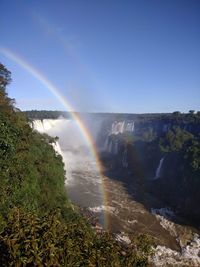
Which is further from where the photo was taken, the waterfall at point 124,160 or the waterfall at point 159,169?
the waterfall at point 124,160

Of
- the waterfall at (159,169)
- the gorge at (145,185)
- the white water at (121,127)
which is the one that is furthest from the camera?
the white water at (121,127)

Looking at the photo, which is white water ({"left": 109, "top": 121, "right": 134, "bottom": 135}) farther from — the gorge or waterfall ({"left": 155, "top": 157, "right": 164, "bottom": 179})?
waterfall ({"left": 155, "top": 157, "right": 164, "bottom": 179})

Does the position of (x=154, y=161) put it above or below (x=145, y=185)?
above

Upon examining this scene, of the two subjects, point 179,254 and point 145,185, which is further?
point 145,185

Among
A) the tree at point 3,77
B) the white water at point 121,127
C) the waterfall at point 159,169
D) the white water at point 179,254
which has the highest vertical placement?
the tree at point 3,77

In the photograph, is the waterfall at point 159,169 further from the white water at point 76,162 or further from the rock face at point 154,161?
the white water at point 76,162

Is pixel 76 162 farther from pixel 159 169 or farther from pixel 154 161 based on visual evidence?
pixel 159 169

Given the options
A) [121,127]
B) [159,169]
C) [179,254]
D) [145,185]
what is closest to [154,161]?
[159,169]

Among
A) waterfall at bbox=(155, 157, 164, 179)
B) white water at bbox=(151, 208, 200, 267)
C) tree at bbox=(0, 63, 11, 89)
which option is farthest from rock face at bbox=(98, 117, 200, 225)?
tree at bbox=(0, 63, 11, 89)

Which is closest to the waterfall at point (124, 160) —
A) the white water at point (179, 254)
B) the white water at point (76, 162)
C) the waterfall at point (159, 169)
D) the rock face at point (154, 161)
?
the rock face at point (154, 161)

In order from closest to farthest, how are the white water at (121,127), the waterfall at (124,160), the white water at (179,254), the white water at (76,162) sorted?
the white water at (179,254) → the white water at (76,162) → the waterfall at (124,160) → the white water at (121,127)

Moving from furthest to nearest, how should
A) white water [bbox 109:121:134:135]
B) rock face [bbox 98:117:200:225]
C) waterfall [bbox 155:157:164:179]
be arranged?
1. white water [bbox 109:121:134:135]
2. waterfall [bbox 155:157:164:179]
3. rock face [bbox 98:117:200:225]
